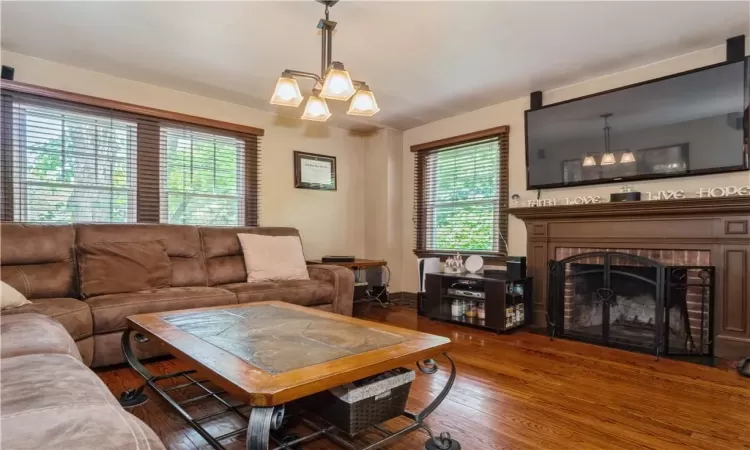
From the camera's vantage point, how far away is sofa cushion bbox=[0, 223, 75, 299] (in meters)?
2.54

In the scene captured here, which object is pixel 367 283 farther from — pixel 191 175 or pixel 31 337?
pixel 31 337

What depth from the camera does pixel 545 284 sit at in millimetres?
3621

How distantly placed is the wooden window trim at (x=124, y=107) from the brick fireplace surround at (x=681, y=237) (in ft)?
9.46

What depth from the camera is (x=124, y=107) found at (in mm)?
3389

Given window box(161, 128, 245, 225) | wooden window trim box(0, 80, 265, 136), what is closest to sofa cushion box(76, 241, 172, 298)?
window box(161, 128, 245, 225)

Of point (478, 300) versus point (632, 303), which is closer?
point (632, 303)

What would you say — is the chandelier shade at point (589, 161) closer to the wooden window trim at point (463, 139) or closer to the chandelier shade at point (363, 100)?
the wooden window trim at point (463, 139)

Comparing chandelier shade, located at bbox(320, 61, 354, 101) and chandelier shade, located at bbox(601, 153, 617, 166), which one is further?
chandelier shade, located at bbox(601, 153, 617, 166)

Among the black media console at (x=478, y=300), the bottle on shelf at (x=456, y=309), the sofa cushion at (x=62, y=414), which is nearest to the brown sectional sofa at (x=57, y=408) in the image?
the sofa cushion at (x=62, y=414)

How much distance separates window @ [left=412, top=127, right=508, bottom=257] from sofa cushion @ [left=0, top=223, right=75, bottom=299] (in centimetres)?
337

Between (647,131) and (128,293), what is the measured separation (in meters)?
3.92

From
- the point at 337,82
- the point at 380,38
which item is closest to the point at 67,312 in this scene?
the point at 337,82

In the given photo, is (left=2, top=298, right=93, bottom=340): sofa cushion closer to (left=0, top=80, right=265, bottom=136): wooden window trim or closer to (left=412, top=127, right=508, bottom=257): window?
(left=0, top=80, right=265, bottom=136): wooden window trim

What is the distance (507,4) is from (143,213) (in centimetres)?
325
